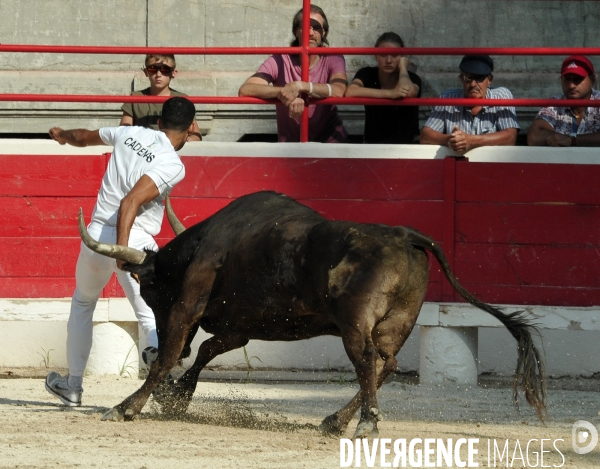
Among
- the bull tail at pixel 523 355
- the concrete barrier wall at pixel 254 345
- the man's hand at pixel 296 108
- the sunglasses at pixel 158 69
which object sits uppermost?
the sunglasses at pixel 158 69

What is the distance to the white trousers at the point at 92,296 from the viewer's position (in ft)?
19.0

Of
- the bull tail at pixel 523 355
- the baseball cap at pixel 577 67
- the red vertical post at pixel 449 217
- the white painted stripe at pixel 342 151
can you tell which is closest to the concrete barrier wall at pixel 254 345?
the red vertical post at pixel 449 217

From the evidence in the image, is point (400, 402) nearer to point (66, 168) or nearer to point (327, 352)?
point (327, 352)

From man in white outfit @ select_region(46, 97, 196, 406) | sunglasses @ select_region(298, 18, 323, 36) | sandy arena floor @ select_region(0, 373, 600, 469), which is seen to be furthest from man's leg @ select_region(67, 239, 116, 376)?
sunglasses @ select_region(298, 18, 323, 36)

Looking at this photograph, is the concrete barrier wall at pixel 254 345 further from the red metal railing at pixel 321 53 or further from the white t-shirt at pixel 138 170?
the white t-shirt at pixel 138 170

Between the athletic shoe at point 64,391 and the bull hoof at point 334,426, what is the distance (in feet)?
4.96

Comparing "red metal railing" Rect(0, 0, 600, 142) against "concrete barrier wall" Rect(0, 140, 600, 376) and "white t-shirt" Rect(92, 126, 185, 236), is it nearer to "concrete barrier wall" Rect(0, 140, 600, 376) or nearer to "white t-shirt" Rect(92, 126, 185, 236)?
"concrete barrier wall" Rect(0, 140, 600, 376)

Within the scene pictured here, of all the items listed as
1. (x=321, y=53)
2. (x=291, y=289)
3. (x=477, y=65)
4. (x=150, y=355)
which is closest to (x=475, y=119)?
(x=477, y=65)

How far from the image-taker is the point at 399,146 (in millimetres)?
7109

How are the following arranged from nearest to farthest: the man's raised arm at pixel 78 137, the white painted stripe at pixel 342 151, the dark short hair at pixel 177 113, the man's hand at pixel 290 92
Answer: the dark short hair at pixel 177 113
the man's raised arm at pixel 78 137
the man's hand at pixel 290 92
the white painted stripe at pixel 342 151

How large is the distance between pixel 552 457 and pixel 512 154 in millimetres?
2814

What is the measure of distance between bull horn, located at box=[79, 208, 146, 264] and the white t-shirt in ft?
1.02

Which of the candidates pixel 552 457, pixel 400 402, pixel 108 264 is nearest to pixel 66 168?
pixel 108 264

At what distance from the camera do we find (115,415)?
534 cm
